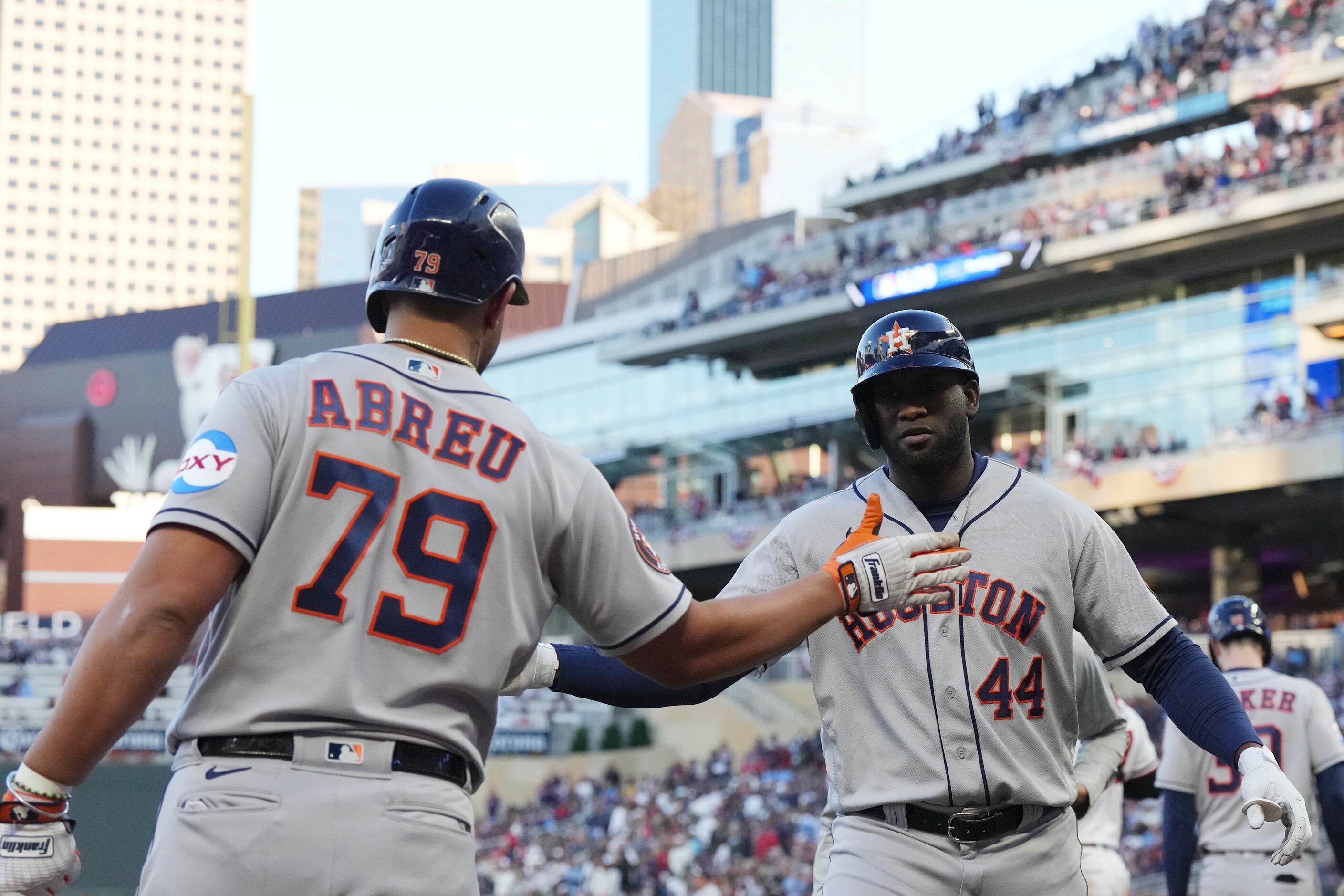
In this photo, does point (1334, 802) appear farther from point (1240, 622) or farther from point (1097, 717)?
point (1097, 717)

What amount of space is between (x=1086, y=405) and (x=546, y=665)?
33.9 meters

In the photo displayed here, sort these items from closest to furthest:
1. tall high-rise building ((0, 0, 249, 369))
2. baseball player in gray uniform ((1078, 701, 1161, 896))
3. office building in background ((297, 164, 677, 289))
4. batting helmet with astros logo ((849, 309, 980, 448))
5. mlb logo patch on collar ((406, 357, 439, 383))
Result: mlb logo patch on collar ((406, 357, 439, 383))
batting helmet with astros logo ((849, 309, 980, 448))
baseball player in gray uniform ((1078, 701, 1161, 896))
office building in background ((297, 164, 677, 289))
tall high-rise building ((0, 0, 249, 369))

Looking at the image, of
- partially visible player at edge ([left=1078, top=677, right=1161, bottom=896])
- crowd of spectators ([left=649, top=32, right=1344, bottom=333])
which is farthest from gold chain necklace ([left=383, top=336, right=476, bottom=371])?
crowd of spectators ([left=649, top=32, right=1344, bottom=333])

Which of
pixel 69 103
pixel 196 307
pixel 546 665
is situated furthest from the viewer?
pixel 69 103

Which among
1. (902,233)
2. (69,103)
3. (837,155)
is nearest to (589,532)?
(902,233)

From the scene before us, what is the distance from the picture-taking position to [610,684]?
379cm

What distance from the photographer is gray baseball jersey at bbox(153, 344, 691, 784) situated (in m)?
2.56

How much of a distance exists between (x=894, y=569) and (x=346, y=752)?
1254mm

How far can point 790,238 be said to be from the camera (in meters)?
47.7

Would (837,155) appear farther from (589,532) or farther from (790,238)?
(589,532)

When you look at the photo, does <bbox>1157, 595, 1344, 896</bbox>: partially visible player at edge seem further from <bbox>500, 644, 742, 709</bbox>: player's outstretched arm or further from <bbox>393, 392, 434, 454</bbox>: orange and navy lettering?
<bbox>393, 392, 434, 454</bbox>: orange and navy lettering

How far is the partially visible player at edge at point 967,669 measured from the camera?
3.88m

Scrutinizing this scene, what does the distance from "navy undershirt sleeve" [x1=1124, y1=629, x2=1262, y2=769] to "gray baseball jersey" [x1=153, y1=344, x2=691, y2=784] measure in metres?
2.01

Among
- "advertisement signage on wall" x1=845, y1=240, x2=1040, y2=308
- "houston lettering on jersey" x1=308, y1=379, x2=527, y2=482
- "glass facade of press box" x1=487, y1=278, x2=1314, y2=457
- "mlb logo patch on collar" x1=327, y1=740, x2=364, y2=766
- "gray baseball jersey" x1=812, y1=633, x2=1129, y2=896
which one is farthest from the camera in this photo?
"advertisement signage on wall" x1=845, y1=240, x2=1040, y2=308
